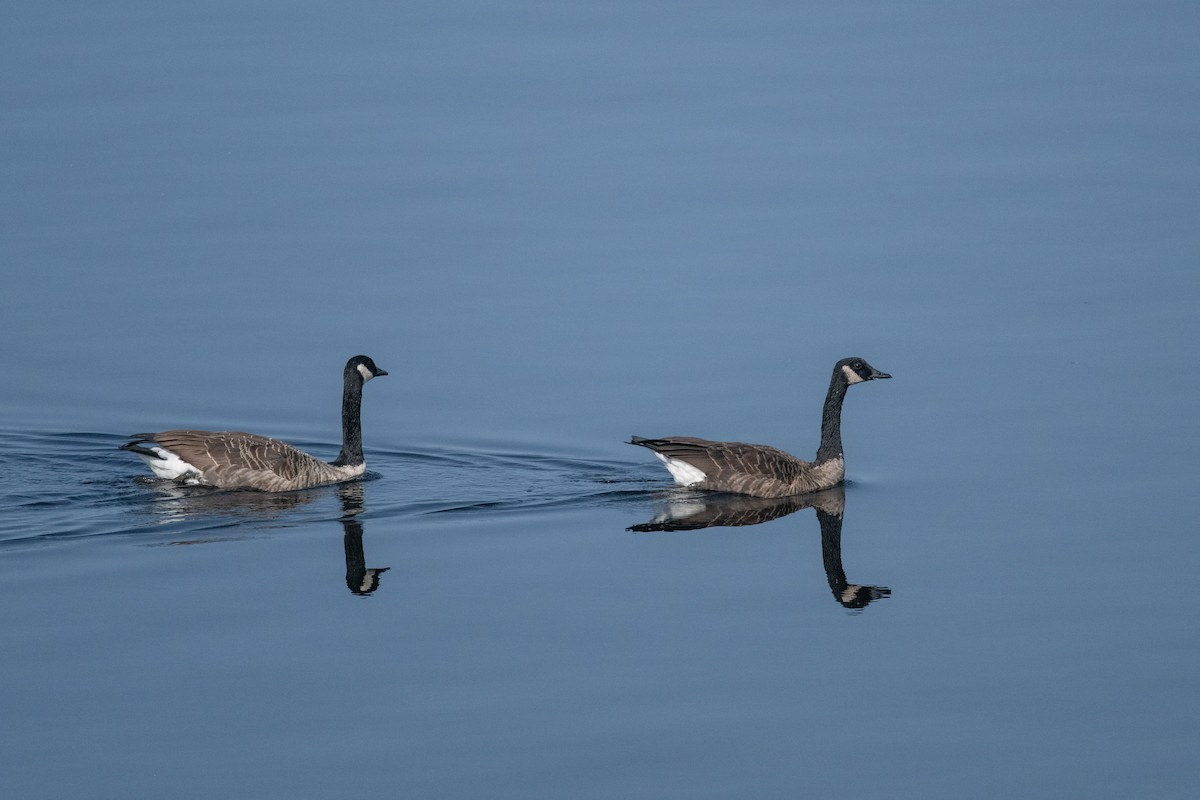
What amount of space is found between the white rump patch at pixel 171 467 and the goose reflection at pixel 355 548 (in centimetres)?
143

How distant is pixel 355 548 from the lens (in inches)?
639

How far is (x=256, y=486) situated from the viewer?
18656 mm

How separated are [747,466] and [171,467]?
5.63m

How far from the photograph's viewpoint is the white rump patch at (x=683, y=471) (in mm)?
18403

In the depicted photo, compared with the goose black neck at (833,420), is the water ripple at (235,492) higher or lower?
lower

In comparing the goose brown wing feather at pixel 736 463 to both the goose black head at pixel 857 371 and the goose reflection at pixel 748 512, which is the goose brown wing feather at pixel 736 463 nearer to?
the goose reflection at pixel 748 512

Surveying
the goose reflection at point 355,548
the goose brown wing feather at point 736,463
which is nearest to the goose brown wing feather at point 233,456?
the goose reflection at point 355,548

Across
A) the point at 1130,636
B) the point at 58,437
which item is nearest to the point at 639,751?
the point at 1130,636

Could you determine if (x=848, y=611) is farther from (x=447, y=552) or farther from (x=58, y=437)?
(x=58, y=437)

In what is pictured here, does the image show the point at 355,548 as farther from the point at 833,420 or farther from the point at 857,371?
the point at 857,371

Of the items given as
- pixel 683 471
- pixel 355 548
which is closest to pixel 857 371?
pixel 683 471

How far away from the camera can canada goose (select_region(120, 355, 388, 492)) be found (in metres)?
18.4

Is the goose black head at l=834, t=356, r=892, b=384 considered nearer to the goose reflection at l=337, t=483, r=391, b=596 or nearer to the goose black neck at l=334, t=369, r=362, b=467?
the goose black neck at l=334, t=369, r=362, b=467

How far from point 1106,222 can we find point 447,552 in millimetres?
13605
